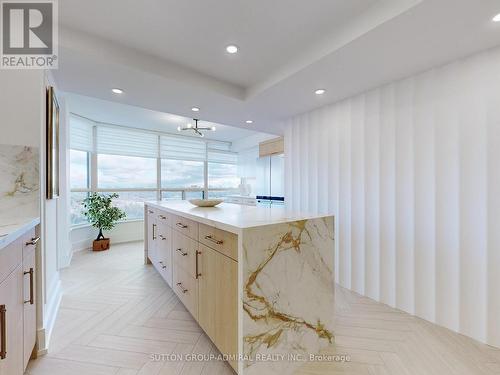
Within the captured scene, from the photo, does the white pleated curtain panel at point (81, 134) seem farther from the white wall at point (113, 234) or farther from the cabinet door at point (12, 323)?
the cabinet door at point (12, 323)

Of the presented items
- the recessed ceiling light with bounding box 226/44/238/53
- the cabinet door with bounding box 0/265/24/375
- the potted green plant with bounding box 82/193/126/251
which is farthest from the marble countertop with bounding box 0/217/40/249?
the potted green plant with bounding box 82/193/126/251

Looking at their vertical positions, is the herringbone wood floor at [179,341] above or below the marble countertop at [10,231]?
below

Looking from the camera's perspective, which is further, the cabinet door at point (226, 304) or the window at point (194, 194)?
the window at point (194, 194)

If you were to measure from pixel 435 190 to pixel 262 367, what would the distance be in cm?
192

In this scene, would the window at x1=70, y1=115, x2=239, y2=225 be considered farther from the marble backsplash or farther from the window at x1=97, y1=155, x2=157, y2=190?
the marble backsplash

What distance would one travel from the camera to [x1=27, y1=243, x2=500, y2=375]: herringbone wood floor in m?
1.47

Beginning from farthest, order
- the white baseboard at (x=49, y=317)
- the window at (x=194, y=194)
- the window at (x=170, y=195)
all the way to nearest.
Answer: the window at (x=194, y=194), the window at (x=170, y=195), the white baseboard at (x=49, y=317)

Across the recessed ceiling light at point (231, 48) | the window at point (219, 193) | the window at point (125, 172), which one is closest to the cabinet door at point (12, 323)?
the recessed ceiling light at point (231, 48)

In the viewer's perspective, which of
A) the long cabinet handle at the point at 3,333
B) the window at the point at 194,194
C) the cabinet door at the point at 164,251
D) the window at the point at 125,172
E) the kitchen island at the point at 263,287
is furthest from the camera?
the window at the point at 194,194

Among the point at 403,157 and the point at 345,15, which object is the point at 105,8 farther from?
the point at 403,157

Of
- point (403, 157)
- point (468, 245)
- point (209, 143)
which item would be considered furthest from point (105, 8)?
point (209, 143)

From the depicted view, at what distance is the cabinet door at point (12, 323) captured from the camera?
1.02m

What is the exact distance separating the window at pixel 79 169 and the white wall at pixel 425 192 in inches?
168

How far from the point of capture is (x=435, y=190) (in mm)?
1965
